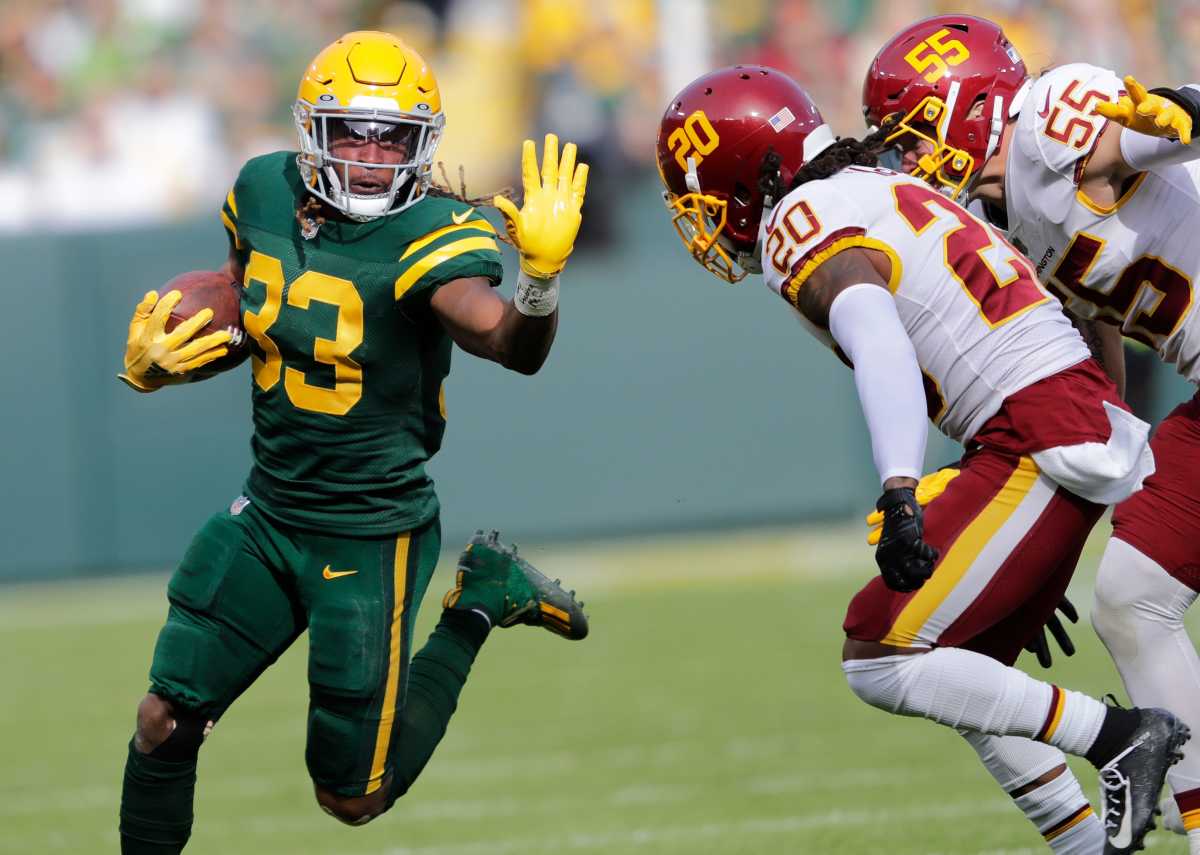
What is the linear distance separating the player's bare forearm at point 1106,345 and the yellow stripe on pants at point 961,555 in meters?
0.81

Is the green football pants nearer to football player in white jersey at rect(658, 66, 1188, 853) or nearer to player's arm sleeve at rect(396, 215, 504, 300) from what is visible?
player's arm sleeve at rect(396, 215, 504, 300)

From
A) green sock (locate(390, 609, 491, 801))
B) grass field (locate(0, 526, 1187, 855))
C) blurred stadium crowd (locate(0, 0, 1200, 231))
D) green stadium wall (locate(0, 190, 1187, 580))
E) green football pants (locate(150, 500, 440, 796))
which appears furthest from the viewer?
blurred stadium crowd (locate(0, 0, 1200, 231))

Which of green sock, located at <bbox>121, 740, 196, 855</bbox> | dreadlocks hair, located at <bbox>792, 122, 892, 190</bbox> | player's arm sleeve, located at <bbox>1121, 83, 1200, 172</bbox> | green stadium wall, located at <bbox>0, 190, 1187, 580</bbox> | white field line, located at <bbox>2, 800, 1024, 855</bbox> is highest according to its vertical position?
player's arm sleeve, located at <bbox>1121, 83, 1200, 172</bbox>

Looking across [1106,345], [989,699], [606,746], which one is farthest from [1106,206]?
[606,746]

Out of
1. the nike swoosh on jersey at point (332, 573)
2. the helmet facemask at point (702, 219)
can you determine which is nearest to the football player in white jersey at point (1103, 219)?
the helmet facemask at point (702, 219)

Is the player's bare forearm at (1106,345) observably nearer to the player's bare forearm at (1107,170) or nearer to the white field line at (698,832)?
the player's bare forearm at (1107,170)

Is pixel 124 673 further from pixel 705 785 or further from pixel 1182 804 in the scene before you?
pixel 1182 804

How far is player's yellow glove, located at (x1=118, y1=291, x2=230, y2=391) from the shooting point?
154 inches

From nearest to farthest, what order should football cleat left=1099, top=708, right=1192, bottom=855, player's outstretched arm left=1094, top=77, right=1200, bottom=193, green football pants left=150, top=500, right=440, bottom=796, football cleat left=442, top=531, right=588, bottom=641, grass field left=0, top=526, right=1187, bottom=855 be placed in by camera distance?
football cleat left=1099, top=708, right=1192, bottom=855
player's outstretched arm left=1094, top=77, right=1200, bottom=193
green football pants left=150, top=500, right=440, bottom=796
football cleat left=442, top=531, right=588, bottom=641
grass field left=0, top=526, right=1187, bottom=855

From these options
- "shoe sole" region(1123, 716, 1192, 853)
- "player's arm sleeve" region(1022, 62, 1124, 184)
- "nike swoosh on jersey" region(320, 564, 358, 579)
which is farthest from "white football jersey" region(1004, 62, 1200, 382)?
"nike swoosh on jersey" region(320, 564, 358, 579)

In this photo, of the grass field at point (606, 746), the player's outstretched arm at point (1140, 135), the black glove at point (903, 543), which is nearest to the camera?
the black glove at point (903, 543)

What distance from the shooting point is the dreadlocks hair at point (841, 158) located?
3.74 metres

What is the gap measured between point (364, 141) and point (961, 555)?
1.51 m

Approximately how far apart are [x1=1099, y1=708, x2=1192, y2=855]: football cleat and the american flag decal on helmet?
137cm
